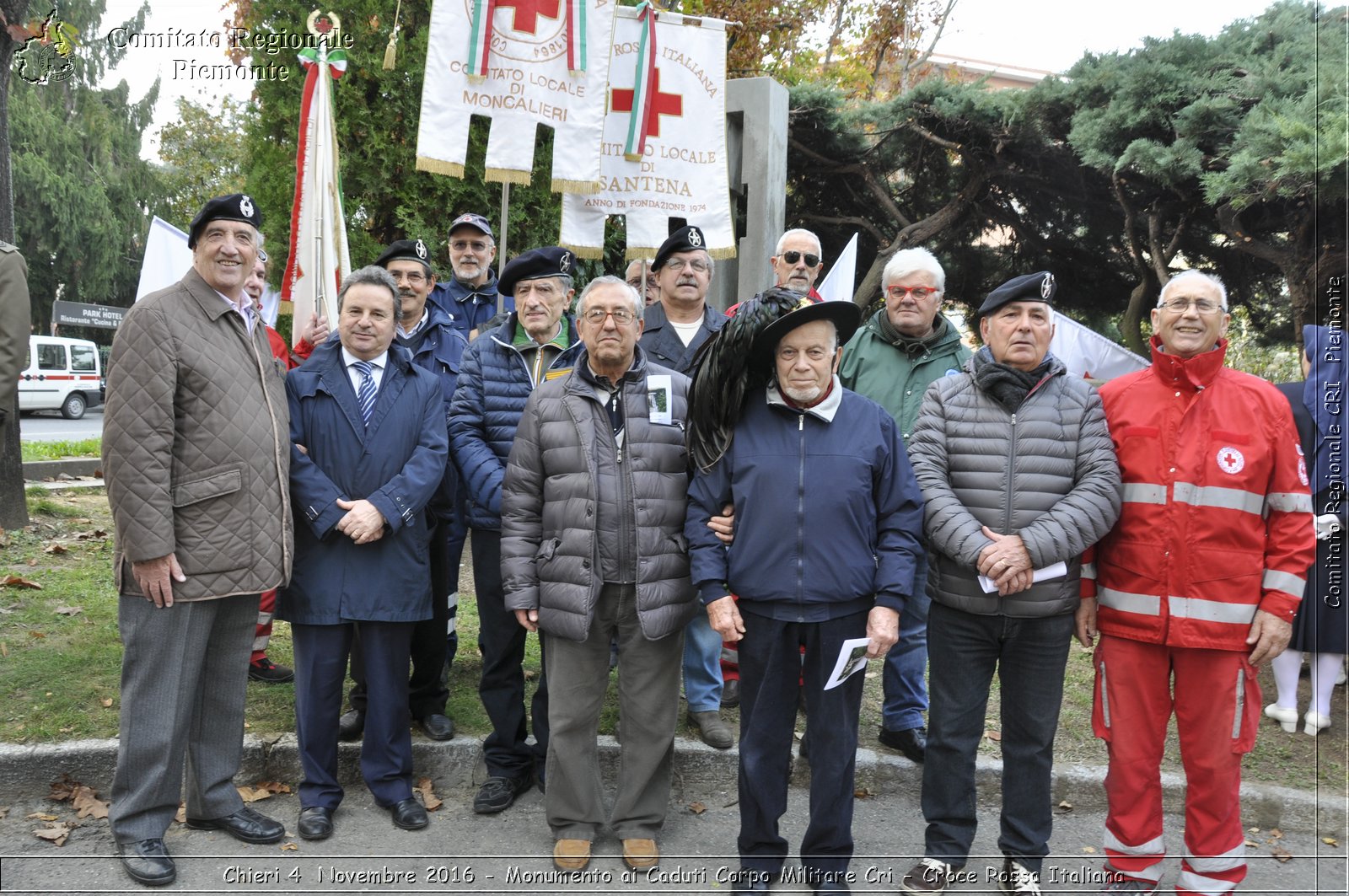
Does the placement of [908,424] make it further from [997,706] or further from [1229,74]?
[1229,74]

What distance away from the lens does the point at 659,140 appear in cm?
642

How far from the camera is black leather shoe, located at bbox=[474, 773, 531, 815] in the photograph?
13.5 feet

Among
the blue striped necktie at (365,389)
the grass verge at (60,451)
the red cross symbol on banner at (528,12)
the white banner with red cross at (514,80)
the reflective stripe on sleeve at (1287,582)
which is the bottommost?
the grass verge at (60,451)

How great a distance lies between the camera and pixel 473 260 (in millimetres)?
5762

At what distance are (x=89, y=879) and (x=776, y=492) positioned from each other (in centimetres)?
290

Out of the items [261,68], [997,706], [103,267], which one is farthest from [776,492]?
[103,267]

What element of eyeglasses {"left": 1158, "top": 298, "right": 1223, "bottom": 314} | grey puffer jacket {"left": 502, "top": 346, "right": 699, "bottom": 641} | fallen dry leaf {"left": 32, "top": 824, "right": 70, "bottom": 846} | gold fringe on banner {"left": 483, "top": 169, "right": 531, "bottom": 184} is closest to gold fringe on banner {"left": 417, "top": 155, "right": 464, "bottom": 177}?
gold fringe on banner {"left": 483, "top": 169, "right": 531, "bottom": 184}

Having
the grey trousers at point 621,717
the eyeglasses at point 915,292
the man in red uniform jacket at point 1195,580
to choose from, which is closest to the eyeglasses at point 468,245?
the eyeglasses at point 915,292

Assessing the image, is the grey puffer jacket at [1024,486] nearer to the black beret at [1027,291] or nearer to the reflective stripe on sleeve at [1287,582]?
the black beret at [1027,291]

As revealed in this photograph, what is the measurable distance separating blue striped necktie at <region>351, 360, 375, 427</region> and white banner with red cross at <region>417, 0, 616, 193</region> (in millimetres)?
2055

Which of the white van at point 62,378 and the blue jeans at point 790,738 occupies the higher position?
the white van at point 62,378

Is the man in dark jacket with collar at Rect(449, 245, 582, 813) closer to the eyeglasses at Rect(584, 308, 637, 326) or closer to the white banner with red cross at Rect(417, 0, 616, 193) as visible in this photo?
the eyeglasses at Rect(584, 308, 637, 326)

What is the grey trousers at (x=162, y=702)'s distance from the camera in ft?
11.7

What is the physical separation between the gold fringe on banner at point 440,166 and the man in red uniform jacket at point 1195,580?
4041mm
